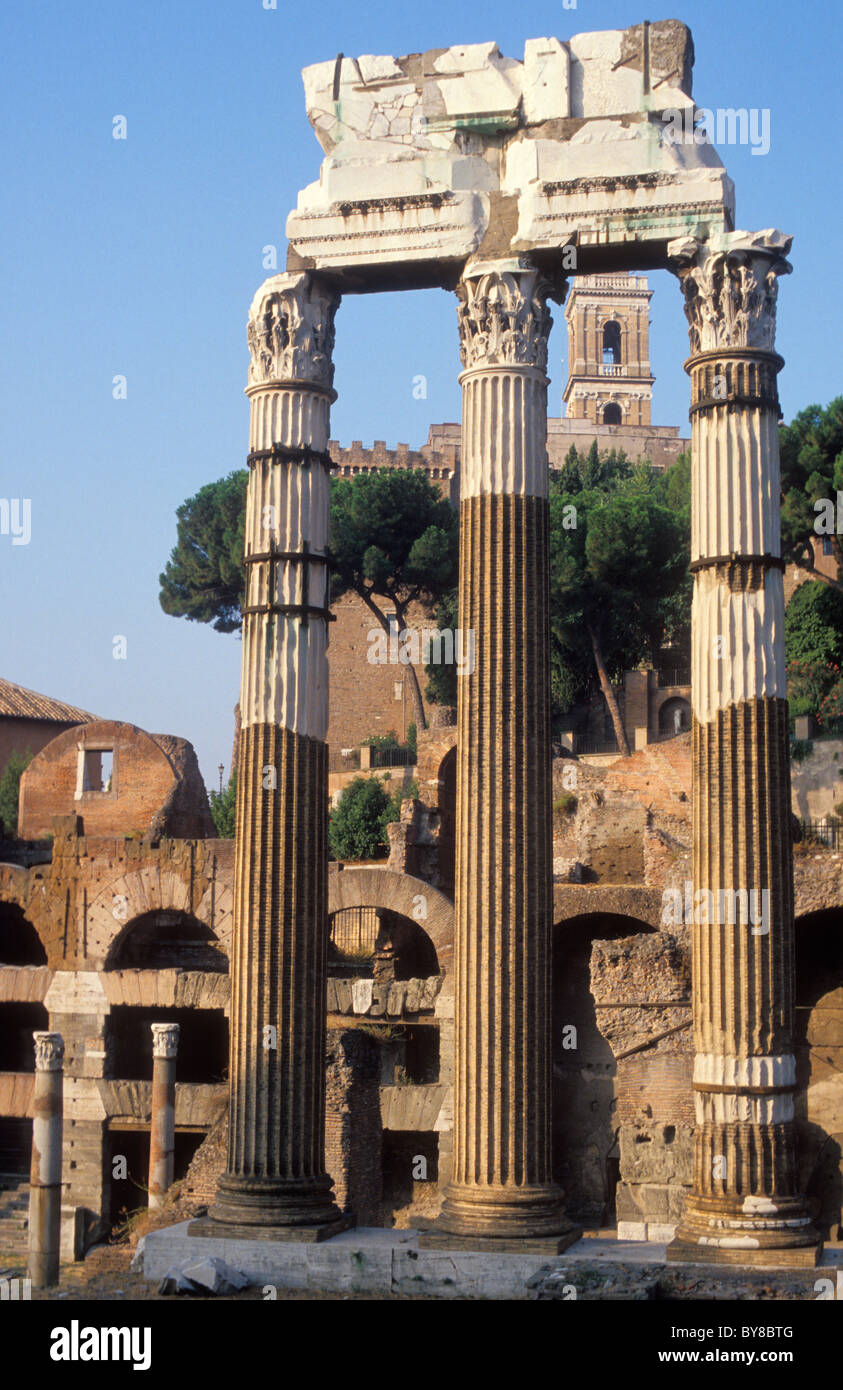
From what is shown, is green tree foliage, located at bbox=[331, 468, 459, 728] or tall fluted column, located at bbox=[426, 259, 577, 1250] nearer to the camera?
tall fluted column, located at bbox=[426, 259, 577, 1250]

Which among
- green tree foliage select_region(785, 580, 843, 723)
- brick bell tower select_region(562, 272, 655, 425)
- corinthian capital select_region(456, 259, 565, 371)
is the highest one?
brick bell tower select_region(562, 272, 655, 425)

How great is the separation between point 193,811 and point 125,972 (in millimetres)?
5388

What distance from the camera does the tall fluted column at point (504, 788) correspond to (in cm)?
977

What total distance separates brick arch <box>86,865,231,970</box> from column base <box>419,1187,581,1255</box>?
12.9 meters

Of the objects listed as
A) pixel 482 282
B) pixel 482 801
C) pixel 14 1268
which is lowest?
pixel 14 1268

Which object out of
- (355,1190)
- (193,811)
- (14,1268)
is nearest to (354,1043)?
(355,1190)

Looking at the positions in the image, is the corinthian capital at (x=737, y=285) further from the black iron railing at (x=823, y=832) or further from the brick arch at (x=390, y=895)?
the brick arch at (x=390, y=895)

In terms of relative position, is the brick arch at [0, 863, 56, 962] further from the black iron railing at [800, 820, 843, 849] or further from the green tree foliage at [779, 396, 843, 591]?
the green tree foliage at [779, 396, 843, 591]

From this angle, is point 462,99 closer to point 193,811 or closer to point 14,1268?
point 14,1268

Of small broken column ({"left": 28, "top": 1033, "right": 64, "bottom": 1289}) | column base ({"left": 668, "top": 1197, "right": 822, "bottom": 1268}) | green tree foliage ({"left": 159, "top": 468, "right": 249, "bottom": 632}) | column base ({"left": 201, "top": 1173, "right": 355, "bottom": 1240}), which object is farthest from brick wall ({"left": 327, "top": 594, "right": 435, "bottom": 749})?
column base ({"left": 668, "top": 1197, "right": 822, "bottom": 1268})

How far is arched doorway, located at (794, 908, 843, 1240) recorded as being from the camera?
18.3 metres

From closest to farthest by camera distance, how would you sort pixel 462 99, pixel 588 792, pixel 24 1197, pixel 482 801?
pixel 482 801 → pixel 462 99 → pixel 24 1197 → pixel 588 792

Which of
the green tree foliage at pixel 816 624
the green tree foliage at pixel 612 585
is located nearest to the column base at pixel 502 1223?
the green tree foliage at pixel 816 624
